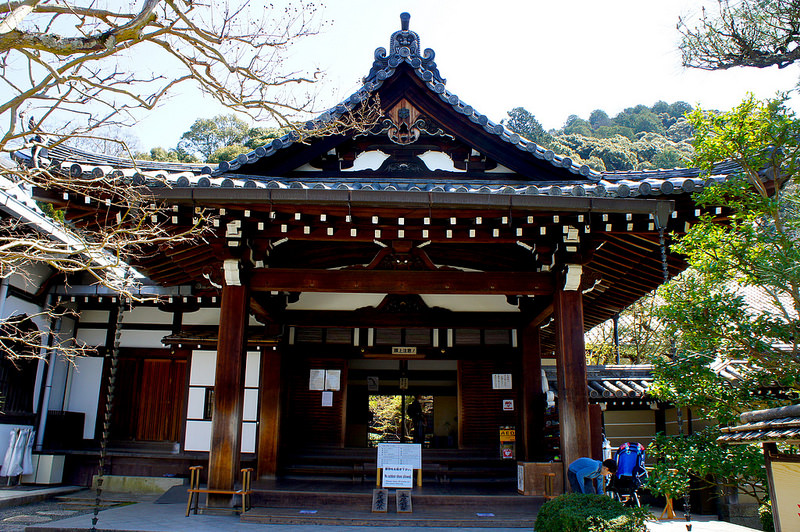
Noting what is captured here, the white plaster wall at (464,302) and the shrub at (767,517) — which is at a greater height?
the white plaster wall at (464,302)

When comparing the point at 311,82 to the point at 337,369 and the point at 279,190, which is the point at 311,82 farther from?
the point at 337,369

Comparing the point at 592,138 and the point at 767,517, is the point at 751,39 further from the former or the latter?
the point at 592,138

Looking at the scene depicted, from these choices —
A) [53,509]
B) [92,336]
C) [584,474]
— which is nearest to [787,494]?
[584,474]

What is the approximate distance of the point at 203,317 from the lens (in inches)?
445

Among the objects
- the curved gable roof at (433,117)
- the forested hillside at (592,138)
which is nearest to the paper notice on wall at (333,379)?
the curved gable roof at (433,117)

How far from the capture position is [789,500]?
4.09 m

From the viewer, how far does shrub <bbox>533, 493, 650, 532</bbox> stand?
16.1 ft

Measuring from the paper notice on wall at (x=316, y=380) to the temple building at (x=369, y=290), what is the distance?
4 cm

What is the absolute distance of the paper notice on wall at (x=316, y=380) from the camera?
35.3 ft

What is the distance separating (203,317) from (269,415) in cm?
274

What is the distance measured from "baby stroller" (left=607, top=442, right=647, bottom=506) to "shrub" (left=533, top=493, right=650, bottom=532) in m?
4.14

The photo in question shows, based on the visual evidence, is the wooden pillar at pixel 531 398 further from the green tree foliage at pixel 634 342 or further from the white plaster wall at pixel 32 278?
the green tree foliage at pixel 634 342

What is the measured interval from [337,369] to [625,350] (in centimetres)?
1717

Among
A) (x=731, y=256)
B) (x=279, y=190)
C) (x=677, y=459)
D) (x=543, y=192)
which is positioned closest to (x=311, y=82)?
(x=279, y=190)
